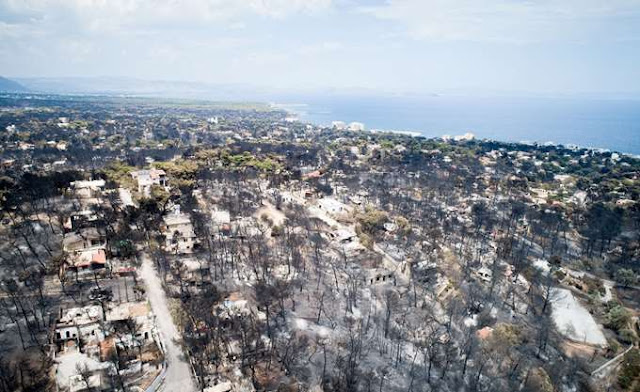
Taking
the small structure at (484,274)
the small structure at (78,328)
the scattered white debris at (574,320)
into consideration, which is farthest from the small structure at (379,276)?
the small structure at (78,328)

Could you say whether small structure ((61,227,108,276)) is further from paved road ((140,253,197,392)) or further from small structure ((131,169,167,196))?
small structure ((131,169,167,196))

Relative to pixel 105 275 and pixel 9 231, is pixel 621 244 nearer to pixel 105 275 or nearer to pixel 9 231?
pixel 105 275

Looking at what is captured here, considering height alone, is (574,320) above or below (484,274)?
below

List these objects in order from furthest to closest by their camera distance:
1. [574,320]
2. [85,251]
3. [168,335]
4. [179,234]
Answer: [179,234], [85,251], [574,320], [168,335]

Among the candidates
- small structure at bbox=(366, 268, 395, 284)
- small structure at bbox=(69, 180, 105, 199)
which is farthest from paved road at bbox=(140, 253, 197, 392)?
small structure at bbox=(69, 180, 105, 199)

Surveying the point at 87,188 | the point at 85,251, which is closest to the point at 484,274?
the point at 85,251

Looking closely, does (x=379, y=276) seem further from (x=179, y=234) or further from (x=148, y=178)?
(x=148, y=178)

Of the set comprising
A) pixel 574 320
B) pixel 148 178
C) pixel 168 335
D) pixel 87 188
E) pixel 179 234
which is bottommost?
pixel 574 320
